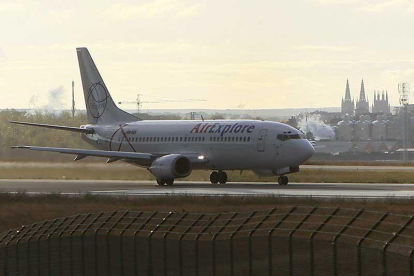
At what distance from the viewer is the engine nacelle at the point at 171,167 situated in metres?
64.6

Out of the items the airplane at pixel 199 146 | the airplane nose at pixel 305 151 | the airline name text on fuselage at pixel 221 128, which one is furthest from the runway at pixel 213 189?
the airline name text on fuselage at pixel 221 128

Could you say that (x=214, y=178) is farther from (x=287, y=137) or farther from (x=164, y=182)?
(x=287, y=137)

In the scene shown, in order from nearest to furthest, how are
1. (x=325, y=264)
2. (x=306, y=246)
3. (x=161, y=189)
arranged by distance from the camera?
(x=325, y=264) → (x=306, y=246) → (x=161, y=189)

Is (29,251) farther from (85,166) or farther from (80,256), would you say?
(85,166)

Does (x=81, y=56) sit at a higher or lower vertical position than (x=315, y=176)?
higher

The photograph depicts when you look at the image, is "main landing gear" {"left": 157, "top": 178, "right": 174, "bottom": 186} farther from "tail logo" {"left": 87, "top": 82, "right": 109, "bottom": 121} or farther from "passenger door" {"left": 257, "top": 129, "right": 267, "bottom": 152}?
"tail logo" {"left": 87, "top": 82, "right": 109, "bottom": 121}

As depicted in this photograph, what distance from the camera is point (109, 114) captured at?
75.8 m

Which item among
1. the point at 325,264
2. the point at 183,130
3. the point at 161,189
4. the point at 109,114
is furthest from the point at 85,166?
the point at 325,264

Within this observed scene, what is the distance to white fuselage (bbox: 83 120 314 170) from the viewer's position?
63156 millimetres

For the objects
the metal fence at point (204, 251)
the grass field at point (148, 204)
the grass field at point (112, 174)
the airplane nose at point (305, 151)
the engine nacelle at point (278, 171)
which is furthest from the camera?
the grass field at point (112, 174)

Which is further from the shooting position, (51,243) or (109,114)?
(109,114)

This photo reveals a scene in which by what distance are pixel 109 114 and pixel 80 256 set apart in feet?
162

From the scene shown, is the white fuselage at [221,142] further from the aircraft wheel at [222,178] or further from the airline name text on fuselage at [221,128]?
the aircraft wheel at [222,178]

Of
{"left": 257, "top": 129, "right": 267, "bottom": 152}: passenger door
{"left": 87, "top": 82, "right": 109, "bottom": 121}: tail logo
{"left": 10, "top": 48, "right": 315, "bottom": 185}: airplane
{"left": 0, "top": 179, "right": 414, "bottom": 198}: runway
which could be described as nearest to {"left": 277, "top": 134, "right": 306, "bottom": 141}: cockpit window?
{"left": 10, "top": 48, "right": 315, "bottom": 185}: airplane
